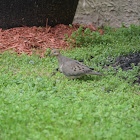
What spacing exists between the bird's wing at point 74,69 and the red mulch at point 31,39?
7.67 ft

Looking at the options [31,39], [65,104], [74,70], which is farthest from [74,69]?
[31,39]

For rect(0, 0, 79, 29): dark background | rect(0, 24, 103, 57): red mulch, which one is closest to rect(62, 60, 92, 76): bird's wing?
rect(0, 24, 103, 57): red mulch

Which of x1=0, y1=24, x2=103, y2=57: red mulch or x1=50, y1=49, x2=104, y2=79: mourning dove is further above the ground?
x1=50, y1=49, x2=104, y2=79: mourning dove

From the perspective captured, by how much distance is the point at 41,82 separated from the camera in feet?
18.3

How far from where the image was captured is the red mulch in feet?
28.7

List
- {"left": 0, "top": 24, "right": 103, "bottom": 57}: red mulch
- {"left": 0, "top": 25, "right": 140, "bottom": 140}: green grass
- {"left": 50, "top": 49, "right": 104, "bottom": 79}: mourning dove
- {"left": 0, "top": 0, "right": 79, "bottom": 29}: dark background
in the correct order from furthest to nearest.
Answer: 1. {"left": 0, "top": 0, "right": 79, "bottom": 29}: dark background
2. {"left": 0, "top": 24, "right": 103, "bottom": 57}: red mulch
3. {"left": 50, "top": 49, "right": 104, "bottom": 79}: mourning dove
4. {"left": 0, "top": 25, "right": 140, "bottom": 140}: green grass

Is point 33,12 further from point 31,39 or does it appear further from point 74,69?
point 74,69

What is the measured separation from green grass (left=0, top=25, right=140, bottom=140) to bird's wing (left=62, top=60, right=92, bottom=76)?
0.20 meters

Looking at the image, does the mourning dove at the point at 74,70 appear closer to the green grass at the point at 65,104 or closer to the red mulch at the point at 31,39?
the green grass at the point at 65,104

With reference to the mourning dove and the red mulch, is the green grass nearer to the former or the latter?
the mourning dove

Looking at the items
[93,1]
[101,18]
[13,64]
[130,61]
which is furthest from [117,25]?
[13,64]

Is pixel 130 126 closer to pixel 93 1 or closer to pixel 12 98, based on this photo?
pixel 12 98

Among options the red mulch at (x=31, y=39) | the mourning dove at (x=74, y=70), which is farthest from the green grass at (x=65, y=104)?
the red mulch at (x=31, y=39)

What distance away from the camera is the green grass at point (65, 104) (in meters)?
3.69
